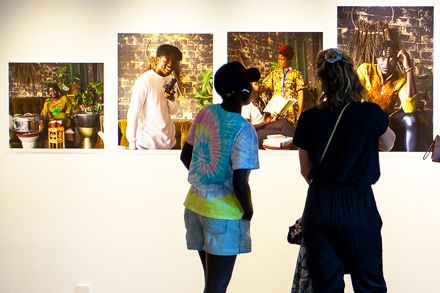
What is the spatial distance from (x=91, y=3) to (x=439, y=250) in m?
3.00

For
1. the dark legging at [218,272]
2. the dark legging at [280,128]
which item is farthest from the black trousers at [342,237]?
the dark legging at [280,128]

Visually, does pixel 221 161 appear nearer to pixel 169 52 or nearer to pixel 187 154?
pixel 187 154

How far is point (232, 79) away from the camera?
9.93 feet

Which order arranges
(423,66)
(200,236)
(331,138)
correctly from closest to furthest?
1. (331,138)
2. (200,236)
3. (423,66)

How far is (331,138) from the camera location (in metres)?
2.89

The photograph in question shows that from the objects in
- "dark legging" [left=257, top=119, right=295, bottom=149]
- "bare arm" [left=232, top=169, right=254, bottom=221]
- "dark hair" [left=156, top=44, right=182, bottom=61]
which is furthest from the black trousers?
"dark hair" [left=156, top=44, right=182, bottom=61]

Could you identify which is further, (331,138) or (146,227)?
(146,227)

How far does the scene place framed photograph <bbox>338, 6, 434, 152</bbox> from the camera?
4348 mm

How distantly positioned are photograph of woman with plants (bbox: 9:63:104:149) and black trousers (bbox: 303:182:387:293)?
2083mm

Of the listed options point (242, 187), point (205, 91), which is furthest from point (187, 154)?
point (205, 91)

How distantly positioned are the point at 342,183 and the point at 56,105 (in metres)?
2.43

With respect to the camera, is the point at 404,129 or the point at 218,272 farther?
the point at 404,129

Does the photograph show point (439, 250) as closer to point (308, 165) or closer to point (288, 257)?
point (288, 257)

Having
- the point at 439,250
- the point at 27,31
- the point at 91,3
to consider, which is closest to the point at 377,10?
the point at 439,250
